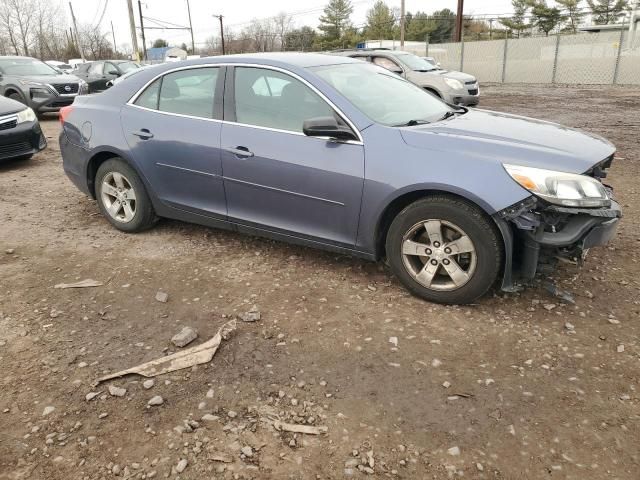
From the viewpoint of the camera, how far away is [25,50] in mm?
60281

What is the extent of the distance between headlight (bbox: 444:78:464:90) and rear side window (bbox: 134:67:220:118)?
8.91 m

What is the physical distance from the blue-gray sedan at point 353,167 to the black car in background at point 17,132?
3.47 m

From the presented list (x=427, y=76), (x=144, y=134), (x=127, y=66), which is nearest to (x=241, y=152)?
(x=144, y=134)

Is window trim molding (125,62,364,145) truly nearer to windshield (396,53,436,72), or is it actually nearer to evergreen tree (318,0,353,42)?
windshield (396,53,436,72)

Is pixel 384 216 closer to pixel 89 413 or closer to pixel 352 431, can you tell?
pixel 352 431

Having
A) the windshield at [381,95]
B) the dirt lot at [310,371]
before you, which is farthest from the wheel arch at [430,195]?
the windshield at [381,95]

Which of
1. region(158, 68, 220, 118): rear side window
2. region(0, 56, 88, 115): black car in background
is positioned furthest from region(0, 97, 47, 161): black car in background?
region(0, 56, 88, 115): black car in background

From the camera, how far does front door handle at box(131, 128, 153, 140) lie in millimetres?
4441

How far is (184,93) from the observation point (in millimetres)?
4398

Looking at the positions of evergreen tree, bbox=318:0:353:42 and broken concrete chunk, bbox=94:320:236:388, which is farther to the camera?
evergreen tree, bbox=318:0:353:42

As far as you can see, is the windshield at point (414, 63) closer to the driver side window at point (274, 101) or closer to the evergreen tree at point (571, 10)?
the driver side window at point (274, 101)

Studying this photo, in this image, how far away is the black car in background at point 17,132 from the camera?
298 inches

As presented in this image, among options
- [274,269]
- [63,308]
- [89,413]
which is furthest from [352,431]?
[63,308]

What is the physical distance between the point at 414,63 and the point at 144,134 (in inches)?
380
